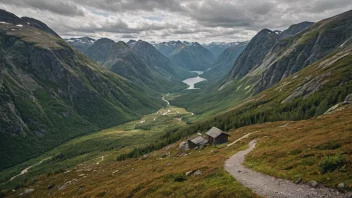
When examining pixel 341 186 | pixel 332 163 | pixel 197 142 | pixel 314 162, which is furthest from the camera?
pixel 197 142

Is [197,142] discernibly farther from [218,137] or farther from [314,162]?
[314,162]

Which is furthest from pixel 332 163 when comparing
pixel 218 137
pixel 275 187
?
pixel 218 137

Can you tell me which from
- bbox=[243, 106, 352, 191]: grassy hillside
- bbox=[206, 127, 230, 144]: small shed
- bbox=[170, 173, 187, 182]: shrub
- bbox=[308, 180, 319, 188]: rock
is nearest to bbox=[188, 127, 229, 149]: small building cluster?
bbox=[206, 127, 230, 144]: small shed

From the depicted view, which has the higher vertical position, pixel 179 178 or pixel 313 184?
pixel 313 184

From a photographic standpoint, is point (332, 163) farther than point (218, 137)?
No

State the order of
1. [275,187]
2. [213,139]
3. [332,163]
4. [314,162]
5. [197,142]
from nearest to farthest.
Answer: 1. [332,163]
2. [275,187]
3. [314,162]
4. [213,139]
5. [197,142]

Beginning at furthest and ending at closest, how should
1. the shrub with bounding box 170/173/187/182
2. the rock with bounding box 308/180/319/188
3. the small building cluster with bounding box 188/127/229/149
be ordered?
the small building cluster with bounding box 188/127/229/149
the shrub with bounding box 170/173/187/182
the rock with bounding box 308/180/319/188

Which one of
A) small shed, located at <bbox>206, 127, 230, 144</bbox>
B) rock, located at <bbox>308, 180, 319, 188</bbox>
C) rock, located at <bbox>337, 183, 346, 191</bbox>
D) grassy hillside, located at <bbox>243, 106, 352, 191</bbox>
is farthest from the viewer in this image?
small shed, located at <bbox>206, 127, 230, 144</bbox>

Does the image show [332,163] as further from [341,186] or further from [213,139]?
[213,139]

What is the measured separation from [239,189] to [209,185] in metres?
6.38

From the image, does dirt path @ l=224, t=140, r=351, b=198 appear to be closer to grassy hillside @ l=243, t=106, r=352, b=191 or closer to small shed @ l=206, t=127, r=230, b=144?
grassy hillside @ l=243, t=106, r=352, b=191

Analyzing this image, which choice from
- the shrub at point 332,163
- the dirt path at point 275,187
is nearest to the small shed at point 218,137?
the dirt path at point 275,187

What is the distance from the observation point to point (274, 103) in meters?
196

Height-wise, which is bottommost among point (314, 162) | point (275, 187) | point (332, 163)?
point (275, 187)
